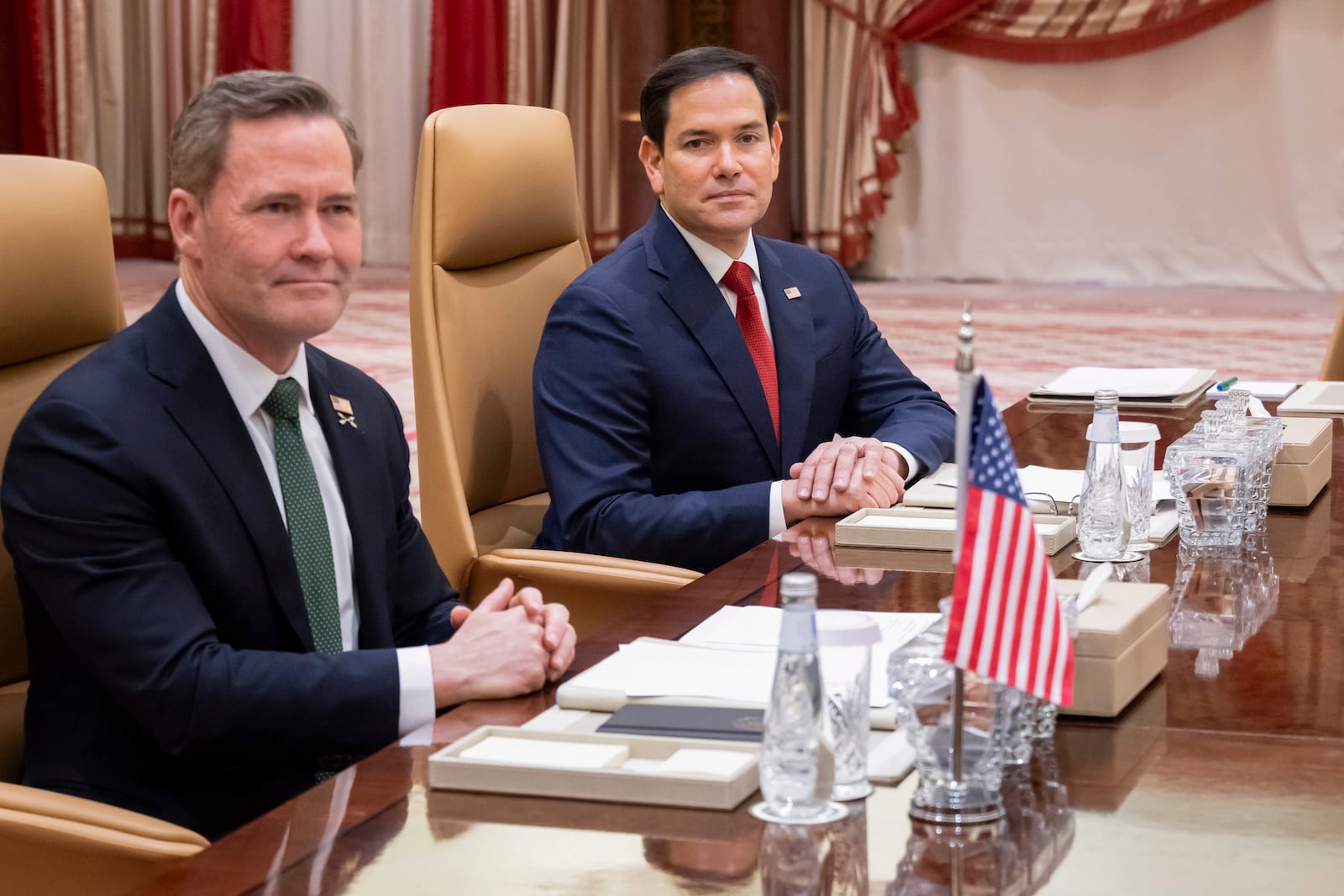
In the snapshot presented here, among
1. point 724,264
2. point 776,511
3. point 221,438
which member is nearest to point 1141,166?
point 724,264

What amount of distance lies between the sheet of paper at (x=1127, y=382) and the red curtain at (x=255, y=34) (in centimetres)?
727

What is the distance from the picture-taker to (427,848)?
115 centimetres

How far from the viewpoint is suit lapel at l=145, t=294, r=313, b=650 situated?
1674mm

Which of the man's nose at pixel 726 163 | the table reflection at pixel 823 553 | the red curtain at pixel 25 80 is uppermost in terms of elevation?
the red curtain at pixel 25 80

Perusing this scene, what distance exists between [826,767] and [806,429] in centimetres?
173

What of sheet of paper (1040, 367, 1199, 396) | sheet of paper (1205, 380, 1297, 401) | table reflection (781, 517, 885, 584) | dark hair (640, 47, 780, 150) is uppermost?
dark hair (640, 47, 780, 150)

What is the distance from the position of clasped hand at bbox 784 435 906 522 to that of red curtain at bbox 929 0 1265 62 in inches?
257

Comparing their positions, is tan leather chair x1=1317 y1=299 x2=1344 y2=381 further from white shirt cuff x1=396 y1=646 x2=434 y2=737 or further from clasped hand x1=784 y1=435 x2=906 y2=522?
white shirt cuff x1=396 y1=646 x2=434 y2=737

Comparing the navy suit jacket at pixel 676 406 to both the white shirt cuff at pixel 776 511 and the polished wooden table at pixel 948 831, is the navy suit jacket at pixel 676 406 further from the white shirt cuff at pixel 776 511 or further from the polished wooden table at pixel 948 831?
the polished wooden table at pixel 948 831

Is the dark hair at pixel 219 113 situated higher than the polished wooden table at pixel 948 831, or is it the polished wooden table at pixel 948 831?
the dark hair at pixel 219 113

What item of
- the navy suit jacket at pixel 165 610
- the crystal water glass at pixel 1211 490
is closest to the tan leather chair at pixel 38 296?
the navy suit jacket at pixel 165 610

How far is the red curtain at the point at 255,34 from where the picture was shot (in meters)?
9.69

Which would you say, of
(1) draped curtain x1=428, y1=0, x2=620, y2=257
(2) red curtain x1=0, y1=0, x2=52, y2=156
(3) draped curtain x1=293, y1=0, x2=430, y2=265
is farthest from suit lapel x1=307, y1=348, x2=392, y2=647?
(2) red curtain x1=0, y1=0, x2=52, y2=156

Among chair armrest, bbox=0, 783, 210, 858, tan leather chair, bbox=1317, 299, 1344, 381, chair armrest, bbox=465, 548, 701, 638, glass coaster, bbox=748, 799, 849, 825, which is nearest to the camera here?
glass coaster, bbox=748, 799, 849, 825
